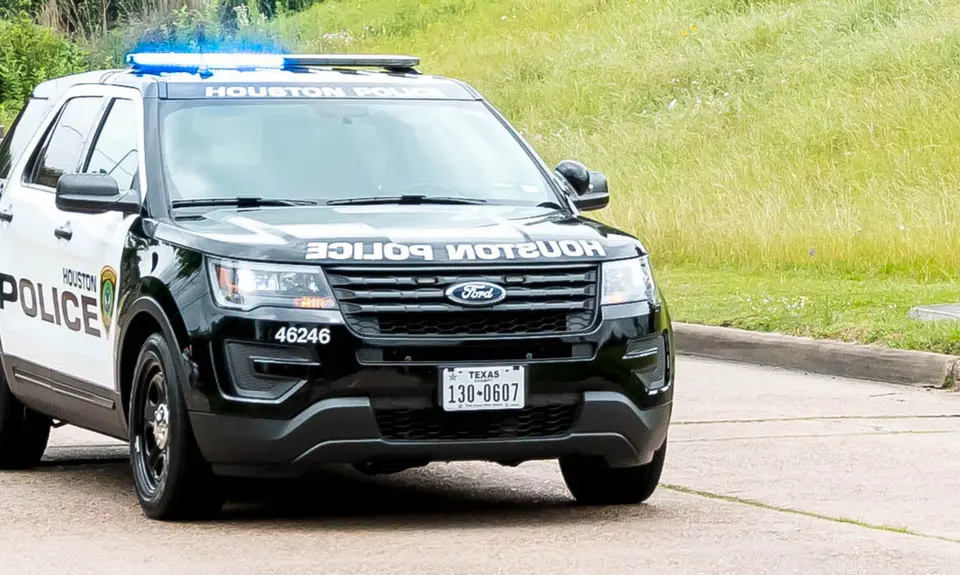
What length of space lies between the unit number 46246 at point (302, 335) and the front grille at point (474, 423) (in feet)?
1.04

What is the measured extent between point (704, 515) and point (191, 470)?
1.85 metres

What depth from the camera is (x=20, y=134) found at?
31.8ft

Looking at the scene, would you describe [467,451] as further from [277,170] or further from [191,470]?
[277,170]

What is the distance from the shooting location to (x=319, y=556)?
666 centimetres

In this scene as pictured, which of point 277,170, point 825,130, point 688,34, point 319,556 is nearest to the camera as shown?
point 319,556

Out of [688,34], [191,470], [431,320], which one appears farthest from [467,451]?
[688,34]

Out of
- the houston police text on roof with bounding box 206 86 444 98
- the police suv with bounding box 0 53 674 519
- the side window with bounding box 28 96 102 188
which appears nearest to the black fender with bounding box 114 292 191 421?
the police suv with bounding box 0 53 674 519

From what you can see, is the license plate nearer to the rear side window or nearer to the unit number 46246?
the unit number 46246

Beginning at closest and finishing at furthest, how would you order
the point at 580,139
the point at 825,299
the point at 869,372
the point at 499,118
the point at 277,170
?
1. the point at 277,170
2. the point at 499,118
3. the point at 869,372
4. the point at 825,299
5. the point at 580,139

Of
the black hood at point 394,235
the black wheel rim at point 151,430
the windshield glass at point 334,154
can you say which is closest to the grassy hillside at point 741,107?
the windshield glass at point 334,154

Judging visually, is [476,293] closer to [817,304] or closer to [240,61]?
[240,61]

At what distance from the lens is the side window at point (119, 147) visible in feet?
26.8

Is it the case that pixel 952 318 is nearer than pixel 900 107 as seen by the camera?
Yes

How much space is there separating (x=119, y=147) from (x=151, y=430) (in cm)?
136
